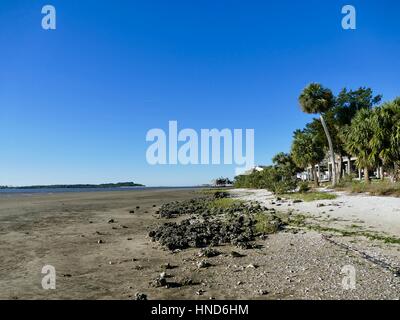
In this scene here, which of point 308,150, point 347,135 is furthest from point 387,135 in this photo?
point 308,150

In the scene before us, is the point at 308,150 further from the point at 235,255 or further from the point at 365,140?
the point at 235,255

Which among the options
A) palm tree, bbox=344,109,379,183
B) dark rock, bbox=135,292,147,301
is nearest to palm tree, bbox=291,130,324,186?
palm tree, bbox=344,109,379,183

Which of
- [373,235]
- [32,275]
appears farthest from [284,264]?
[32,275]

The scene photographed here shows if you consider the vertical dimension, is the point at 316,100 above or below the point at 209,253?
above

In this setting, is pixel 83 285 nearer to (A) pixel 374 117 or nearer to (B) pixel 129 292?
(B) pixel 129 292

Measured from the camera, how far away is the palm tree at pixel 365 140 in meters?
34.6

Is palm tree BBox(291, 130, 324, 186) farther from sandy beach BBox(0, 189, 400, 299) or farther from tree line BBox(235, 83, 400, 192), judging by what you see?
sandy beach BBox(0, 189, 400, 299)

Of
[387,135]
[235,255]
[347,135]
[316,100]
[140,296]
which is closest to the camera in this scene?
[140,296]

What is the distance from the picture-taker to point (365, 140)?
36000 millimetres

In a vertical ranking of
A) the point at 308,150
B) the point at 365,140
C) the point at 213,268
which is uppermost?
the point at 308,150

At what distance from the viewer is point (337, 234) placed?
14.3 metres

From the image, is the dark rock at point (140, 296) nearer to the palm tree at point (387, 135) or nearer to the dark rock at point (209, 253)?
the dark rock at point (209, 253)

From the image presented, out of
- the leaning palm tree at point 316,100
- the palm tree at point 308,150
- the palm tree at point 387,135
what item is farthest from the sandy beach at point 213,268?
the palm tree at point 308,150

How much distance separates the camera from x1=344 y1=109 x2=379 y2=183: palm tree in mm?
34594
